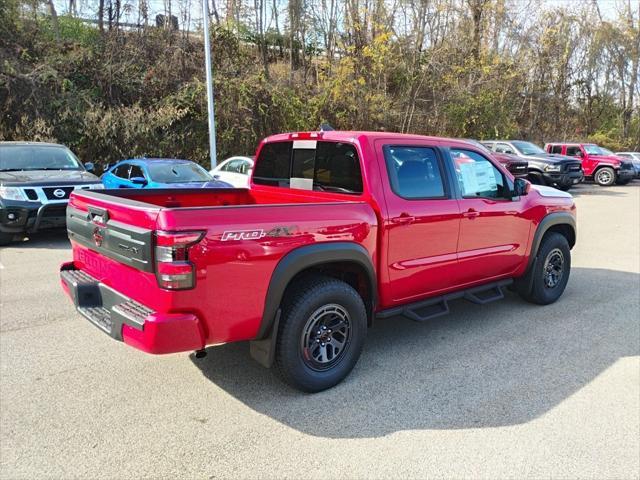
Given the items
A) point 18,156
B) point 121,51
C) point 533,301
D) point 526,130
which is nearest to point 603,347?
point 533,301

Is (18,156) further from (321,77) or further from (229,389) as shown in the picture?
(321,77)

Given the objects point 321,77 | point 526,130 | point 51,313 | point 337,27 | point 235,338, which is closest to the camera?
point 235,338

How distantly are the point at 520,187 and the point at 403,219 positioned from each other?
69.6 inches

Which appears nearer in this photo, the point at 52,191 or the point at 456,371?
the point at 456,371

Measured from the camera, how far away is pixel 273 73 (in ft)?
76.0

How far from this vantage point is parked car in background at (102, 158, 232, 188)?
31.1 ft

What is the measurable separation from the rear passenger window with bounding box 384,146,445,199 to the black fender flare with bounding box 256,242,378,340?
728 millimetres

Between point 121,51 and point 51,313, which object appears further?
point 121,51

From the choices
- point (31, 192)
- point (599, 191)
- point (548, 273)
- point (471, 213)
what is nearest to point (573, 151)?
point (599, 191)

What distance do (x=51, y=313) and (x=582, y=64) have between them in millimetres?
37475

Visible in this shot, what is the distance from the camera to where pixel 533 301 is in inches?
216

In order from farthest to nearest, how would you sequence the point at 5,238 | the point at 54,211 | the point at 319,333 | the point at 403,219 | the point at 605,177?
the point at 605,177, the point at 5,238, the point at 54,211, the point at 403,219, the point at 319,333

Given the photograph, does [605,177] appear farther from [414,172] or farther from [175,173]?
[414,172]

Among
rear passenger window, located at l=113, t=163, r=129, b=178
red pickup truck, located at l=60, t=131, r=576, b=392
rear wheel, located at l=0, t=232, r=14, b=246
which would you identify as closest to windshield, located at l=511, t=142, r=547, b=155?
rear passenger window, located at l=113, t=163, r=129, b=178
